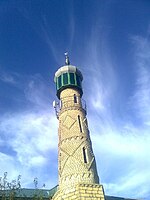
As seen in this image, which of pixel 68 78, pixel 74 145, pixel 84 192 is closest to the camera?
pixel 84 192

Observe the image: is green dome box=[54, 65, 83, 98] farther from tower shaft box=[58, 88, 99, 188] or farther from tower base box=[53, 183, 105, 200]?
tower base box=[53, 183, 105, 200]

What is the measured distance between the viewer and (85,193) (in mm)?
21641

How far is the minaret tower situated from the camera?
22.3 meters

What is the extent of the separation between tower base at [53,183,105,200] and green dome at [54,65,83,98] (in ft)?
31.5

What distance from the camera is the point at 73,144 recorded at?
24203 millimetres

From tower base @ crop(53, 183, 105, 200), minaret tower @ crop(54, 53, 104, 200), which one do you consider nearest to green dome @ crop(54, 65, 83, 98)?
minaret tower @ crop(54, 53, 104, 200)

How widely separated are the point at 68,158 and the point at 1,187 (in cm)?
783

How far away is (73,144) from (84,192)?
4114 mm

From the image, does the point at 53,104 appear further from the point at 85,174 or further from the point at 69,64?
the point at 85,174

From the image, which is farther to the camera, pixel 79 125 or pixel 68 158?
pixel 79 125

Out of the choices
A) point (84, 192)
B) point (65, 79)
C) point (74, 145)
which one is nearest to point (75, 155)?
point (74, 145)

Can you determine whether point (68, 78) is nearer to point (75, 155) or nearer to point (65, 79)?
point (65, 79)

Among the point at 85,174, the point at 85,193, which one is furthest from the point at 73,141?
the point at 85,193

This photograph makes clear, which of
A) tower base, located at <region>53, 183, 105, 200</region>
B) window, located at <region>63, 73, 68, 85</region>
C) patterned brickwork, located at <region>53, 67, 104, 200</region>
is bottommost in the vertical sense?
tower base, located at <region>53, 183, 105, 200</region>
